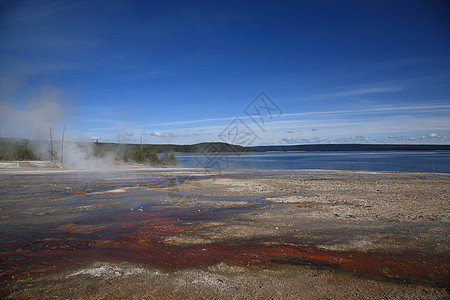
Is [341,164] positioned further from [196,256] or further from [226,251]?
[196,256]

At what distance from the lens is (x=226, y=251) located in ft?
22.8

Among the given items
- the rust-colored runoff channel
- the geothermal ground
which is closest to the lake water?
the geothermal ground

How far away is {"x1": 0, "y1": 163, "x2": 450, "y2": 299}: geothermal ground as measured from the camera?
5.10 m

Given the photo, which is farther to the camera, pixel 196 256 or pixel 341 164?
pixel 341 164

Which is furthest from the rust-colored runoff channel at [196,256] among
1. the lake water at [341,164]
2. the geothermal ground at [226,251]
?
the lake water at [341,164]

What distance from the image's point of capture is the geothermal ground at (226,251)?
5098 mm

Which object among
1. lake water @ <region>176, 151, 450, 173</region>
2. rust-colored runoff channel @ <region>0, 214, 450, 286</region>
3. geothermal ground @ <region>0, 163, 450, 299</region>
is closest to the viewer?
geothermal ground @ <region>0, 163, 450, 299</region>

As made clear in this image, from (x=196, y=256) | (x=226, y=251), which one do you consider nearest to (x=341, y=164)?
(x=226, y=251)

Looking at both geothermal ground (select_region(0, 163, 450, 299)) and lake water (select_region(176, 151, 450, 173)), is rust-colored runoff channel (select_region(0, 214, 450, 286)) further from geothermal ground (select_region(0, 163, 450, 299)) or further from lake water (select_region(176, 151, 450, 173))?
lake water (select_region(176, 151, 450, 173))

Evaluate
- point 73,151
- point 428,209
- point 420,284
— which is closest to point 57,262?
point 420,284

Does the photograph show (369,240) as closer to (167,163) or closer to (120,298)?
(120,298)

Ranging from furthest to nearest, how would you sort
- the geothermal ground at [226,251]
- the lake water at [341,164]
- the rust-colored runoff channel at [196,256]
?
the lake water at [341,164] < the rust-colored runoff channel at [196,256] < the geothermal ground at [226,251]

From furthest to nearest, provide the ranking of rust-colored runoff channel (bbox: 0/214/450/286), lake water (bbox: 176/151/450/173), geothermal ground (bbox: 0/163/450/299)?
lake water (bbox: 176/151/450/173)
rust-colored runoff channel (bbox: 0/214/450/286)
geothermal ground (bbox: 0/163/450/299)

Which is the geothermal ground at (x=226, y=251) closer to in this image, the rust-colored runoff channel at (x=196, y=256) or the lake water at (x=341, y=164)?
the rust-colored runoff channel at (x=196, y=256)
